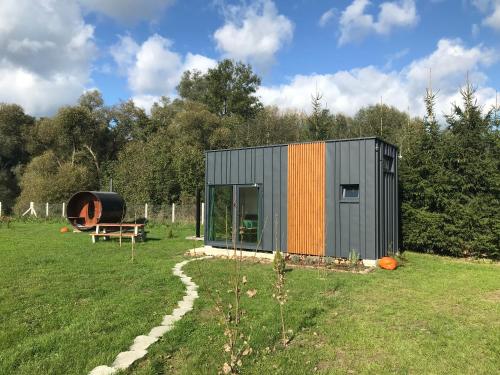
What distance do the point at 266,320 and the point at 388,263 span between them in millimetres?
4566

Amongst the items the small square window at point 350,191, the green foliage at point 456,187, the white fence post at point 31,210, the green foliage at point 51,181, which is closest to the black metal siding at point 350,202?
the small square window at point 350,191

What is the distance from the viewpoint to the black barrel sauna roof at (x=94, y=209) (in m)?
16.4

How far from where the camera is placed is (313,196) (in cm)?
939

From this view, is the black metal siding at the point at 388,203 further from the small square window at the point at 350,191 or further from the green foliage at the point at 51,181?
the green foliage at the point at 51,181

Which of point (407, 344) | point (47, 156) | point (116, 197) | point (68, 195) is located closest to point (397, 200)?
point (407, 344)

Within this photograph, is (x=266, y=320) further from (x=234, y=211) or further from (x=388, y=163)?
(x=388, y=163)

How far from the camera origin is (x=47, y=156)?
2972cm

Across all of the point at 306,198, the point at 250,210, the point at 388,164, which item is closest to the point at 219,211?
the point at 250,210

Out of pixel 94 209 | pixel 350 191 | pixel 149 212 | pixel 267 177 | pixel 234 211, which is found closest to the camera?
pixel 350 191

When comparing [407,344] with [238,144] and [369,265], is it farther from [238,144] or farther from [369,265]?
[238,144]

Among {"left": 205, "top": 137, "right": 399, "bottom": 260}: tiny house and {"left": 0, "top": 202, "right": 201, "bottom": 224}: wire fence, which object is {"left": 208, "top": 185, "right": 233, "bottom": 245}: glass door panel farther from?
{"left": 0, "top": 202, "right": 201, "bottom": 224}: wire fence

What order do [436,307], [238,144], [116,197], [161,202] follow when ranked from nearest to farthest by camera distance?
[436,307]
[116,197]
[161,202]
[238,144]

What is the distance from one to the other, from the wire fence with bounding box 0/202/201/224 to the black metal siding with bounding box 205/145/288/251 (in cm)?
839

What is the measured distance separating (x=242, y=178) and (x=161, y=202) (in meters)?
14.9
